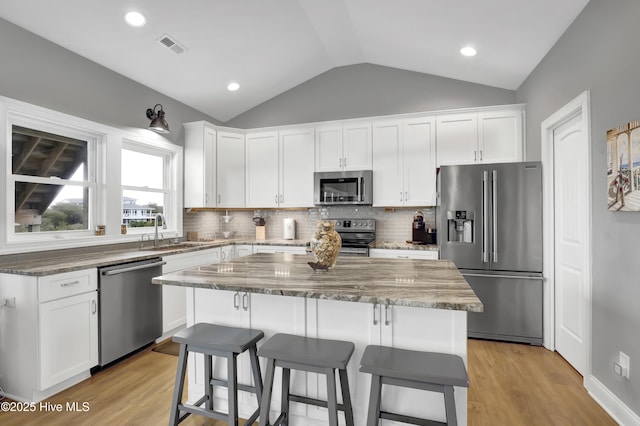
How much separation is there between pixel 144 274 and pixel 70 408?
1.11 metres

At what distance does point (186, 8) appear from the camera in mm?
2732

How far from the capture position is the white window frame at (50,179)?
2.52m

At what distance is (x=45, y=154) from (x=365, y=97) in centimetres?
363

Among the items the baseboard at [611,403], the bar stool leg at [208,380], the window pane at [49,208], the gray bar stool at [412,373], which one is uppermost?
the window pane at [49,208]

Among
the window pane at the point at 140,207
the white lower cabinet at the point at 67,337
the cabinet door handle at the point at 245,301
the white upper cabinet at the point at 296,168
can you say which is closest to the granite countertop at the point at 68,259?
the white lower cabinet at the point at 67,337

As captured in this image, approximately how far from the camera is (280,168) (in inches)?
178

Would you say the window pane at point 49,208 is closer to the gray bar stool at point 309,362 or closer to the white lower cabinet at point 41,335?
the white lower cabinet at point 41,335

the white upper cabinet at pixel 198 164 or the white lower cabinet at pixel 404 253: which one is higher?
the white upper cabinet at pixel 198 164

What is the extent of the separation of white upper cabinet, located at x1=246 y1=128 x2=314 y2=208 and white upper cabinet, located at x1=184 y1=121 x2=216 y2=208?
584mm

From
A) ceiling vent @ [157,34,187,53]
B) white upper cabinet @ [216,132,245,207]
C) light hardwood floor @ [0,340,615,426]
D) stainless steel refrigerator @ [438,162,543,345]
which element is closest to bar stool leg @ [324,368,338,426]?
light hardwood floor @ [0,340,615,426]

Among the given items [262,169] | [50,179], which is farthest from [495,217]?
[50,179]

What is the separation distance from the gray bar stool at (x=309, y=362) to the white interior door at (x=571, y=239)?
198 centimetres

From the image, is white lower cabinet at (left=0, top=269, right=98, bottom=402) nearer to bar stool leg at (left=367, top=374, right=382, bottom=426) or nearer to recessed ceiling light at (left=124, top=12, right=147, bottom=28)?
recessed ceiling light at (left=124, top=12, right=147, bottom=28)

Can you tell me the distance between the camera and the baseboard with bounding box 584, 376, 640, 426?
6.09 ft
